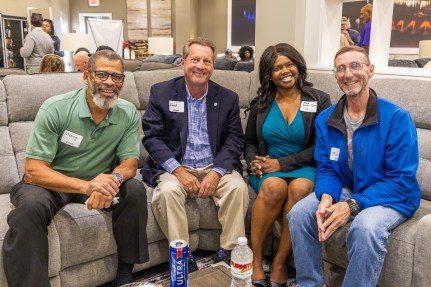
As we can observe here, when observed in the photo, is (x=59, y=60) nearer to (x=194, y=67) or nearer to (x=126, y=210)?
(x=194, y=67)

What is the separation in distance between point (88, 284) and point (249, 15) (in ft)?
27.0

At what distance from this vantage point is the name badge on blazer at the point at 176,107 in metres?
2.46

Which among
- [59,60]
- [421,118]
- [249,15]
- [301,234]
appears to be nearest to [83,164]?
[301,234]

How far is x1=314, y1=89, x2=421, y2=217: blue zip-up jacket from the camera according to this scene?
182 centimetres

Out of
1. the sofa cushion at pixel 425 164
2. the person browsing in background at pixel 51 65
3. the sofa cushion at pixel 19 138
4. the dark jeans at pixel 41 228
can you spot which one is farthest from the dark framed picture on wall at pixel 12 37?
the sofa cushion at pixel 425 164

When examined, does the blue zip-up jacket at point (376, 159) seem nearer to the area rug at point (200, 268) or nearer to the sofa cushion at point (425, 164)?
the sofa cushion at point (425, 164)

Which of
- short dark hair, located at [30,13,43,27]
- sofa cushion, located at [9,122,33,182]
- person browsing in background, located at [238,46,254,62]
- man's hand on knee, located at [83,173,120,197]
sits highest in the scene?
short dark hair, located at [30,13,43,27]

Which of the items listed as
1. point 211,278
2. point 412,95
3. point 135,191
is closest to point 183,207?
point 135,191

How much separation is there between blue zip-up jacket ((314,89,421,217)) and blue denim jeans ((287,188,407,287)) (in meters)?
0.06

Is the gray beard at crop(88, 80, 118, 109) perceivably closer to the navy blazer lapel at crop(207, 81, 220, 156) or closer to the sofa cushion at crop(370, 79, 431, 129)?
the navy blazer lapel at crop(207, 81, 220, 156)

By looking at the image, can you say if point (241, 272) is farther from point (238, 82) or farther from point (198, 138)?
point (238, 82)

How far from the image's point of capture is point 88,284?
6.72ft

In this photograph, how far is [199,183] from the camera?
7.56 feet

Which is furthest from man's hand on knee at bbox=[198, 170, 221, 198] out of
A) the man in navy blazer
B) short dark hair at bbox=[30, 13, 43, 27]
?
→ short dark hair at bbox=[30, 13, 43, 27]
